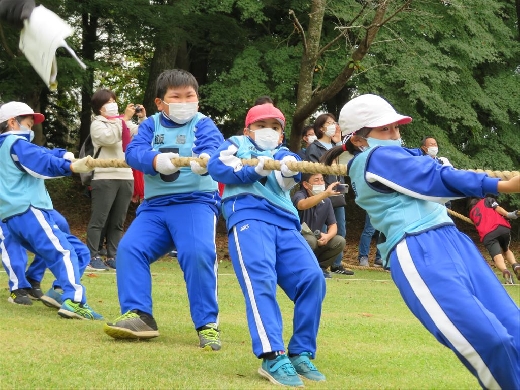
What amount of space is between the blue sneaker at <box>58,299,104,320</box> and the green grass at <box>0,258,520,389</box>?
13 cm

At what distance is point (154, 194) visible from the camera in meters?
6.52

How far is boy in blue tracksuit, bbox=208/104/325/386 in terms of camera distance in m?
5.33

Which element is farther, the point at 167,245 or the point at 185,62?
the point at 185,62

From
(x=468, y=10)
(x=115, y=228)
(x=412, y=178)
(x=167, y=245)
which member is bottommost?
(x=115, y=228)

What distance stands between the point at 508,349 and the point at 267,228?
2072 mm

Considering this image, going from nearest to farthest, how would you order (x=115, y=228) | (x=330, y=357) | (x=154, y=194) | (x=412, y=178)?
(x=412, y=178) < (x=330, y=357) < (x=154, y=194) < (x=115, y=228)

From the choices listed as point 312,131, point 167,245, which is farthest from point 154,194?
point 312,131

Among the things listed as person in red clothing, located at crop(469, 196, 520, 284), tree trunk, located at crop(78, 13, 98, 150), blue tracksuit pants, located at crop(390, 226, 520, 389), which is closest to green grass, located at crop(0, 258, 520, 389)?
blue tracksuit pants, located at crop(390, 226, 520, 389)

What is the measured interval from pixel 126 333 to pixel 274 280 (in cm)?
133

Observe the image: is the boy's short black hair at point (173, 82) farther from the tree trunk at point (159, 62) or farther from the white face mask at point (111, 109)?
the tree trunk at point (159, 62)

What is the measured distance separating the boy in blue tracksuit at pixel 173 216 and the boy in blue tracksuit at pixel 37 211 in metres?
1.11

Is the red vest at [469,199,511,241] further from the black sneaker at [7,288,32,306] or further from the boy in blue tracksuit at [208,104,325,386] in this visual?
the boy in blue tracksuit at [208,104,325,386]

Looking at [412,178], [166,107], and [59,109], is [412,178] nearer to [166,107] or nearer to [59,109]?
[166,107]

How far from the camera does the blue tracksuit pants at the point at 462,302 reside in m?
4.00
